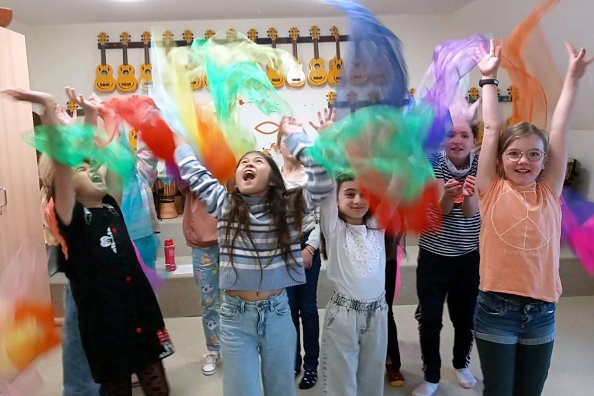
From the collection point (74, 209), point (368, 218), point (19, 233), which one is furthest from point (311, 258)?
point (19, 233)

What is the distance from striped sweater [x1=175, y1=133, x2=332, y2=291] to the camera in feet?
5.01

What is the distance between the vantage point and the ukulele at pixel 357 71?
58.6 inches

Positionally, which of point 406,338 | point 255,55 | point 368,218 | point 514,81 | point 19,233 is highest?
point 255,55

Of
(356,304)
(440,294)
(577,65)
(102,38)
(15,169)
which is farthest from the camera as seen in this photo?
(102,38)

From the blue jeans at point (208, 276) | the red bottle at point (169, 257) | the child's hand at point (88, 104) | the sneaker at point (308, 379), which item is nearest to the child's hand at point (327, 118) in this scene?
the child's hand at point (88, 104)

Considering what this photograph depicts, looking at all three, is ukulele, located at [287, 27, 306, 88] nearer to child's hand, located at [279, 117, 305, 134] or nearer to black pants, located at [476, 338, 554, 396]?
child's hand, located at [279, 117, 305, 134]

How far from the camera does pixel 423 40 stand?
4504mm

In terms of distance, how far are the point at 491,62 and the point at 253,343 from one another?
118 centimetres

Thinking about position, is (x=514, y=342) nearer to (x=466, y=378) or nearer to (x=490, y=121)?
(x=490, y=121)

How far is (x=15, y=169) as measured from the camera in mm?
2891

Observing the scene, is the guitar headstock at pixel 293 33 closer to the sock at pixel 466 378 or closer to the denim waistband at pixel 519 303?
the sock at pixel 466 378

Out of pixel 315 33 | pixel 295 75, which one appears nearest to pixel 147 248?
pixel 295 75

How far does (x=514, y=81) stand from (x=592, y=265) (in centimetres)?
76

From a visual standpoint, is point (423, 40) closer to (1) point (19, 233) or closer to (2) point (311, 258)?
(2) point (311, 258)
